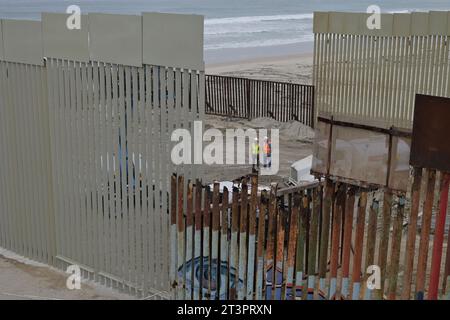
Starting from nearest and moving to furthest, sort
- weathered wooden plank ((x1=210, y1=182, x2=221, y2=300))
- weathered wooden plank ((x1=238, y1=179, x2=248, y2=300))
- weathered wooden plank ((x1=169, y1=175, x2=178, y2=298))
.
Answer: weathered wooden plank ((x1=238, y1=179, x2=248, y2=300)) < weathered wooden plank ((x1=210, y1=182, x2=221, y2=300)) < weathered wooden plank ((x1=169, y1=175, x2=178, y2=298))

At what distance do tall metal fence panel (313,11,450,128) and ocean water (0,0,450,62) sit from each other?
92.5 ft

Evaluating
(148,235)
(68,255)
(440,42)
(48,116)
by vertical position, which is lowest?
(68,255)

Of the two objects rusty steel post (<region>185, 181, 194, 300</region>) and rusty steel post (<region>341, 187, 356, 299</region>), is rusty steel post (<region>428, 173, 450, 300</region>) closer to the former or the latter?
rusty steel post (<region>341, 187, 356, 299</region>)

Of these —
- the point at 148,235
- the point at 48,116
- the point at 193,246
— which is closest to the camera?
the point at 193,246

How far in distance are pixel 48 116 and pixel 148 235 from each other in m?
2.01

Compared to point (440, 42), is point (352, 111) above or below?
below

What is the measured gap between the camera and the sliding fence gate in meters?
6.76

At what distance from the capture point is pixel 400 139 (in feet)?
18.2

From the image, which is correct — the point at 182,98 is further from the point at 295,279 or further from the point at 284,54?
the point at 284,54

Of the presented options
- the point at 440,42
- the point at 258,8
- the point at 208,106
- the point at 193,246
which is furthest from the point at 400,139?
the point at 258,8

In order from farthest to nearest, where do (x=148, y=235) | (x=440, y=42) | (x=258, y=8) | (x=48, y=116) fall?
(x=258, y=8), (x=440, y=42), (x=48, y=116), (x=148, y=235)

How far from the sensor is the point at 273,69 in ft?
116

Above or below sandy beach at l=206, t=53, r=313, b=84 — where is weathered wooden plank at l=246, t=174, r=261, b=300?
above

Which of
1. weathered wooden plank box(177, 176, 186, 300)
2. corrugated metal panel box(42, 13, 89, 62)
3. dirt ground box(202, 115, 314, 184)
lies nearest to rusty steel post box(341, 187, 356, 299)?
weathered wooden plank box(177, 176, 186, 300)
